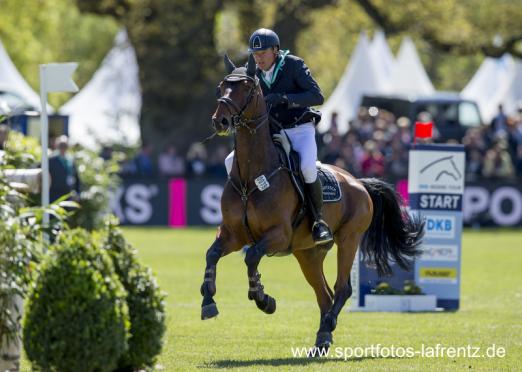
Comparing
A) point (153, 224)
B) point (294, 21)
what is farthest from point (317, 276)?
point (294, 21)

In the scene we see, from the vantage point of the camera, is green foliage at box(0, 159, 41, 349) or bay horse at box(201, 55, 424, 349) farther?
bay horse at box(201, 55, 424, 349)

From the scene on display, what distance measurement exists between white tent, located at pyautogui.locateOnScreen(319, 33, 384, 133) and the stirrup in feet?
88.0

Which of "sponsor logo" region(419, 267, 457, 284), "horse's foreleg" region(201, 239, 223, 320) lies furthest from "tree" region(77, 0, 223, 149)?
"horse's foreleg" region(201, 239, 223, 320)

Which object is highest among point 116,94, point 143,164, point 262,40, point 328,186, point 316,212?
point 116,94

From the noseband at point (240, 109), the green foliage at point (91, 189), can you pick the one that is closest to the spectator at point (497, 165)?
the green foliage at point (91, 189)

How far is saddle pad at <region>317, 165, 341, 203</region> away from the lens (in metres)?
11.1

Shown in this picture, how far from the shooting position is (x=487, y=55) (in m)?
36.9

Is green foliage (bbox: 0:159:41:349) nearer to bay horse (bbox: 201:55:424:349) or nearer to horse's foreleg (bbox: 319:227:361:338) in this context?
bay horse (bbox: 201:55:424:349)

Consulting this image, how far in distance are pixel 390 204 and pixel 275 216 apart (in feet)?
8.32

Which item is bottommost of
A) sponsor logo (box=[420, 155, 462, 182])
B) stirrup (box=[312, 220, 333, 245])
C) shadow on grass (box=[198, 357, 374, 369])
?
shadow on grass (box=[198, 357, 374, 369])

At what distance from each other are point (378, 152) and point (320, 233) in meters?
18.3

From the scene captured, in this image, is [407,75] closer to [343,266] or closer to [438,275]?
[438,275]

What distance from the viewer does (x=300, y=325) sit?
12625 mm

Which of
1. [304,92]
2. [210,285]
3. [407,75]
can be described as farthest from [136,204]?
[210,285]
